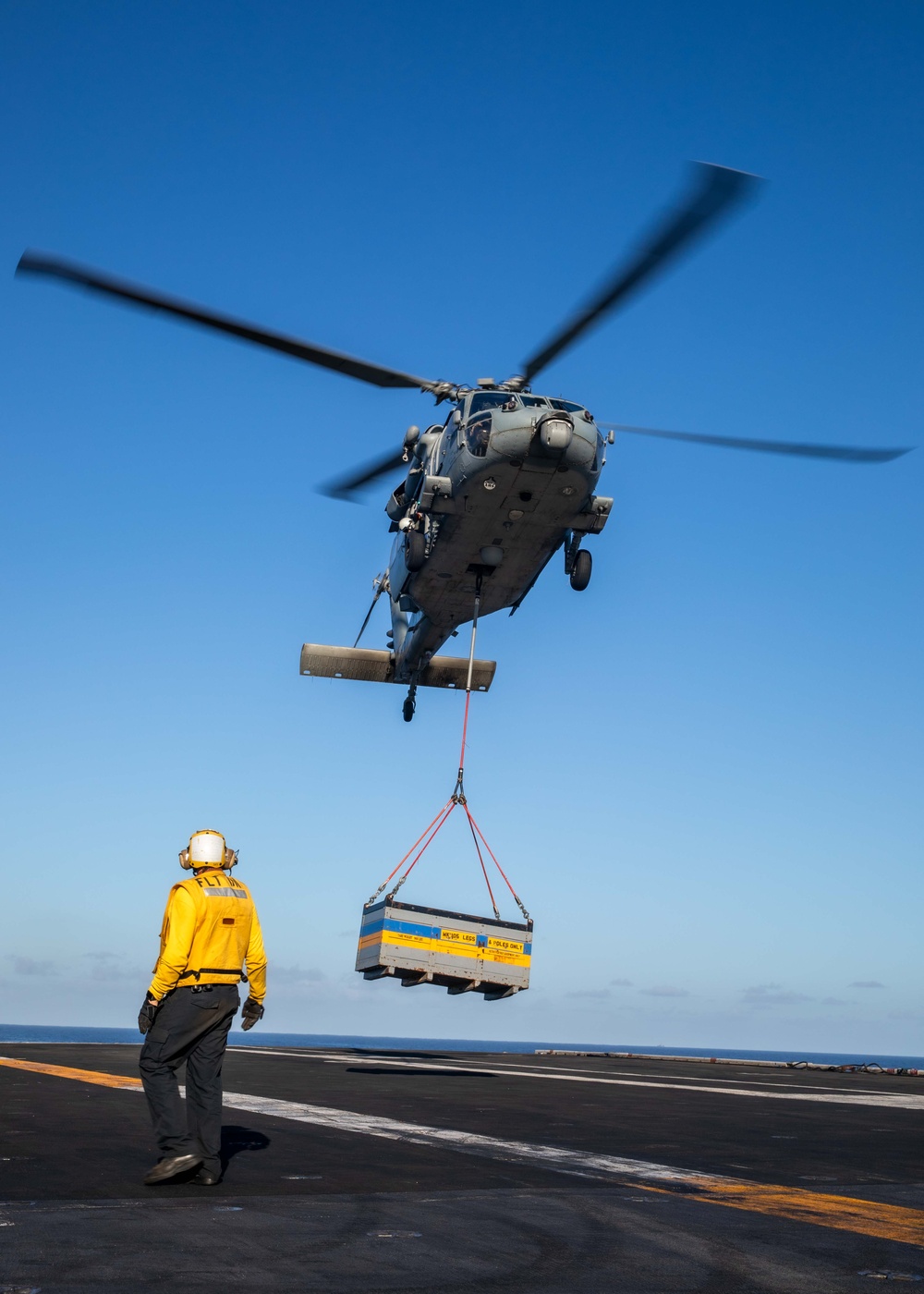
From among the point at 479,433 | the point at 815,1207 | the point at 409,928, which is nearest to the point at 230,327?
the point at 479,433

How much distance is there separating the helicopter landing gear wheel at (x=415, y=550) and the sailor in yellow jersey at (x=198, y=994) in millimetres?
14945

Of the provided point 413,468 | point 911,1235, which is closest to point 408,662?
point 413,468

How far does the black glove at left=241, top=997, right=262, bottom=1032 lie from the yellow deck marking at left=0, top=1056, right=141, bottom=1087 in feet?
26.8

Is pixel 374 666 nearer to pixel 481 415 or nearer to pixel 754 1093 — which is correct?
pixel 481 415

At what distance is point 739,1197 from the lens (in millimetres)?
7250

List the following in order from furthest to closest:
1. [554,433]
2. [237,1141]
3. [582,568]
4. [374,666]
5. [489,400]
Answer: [374,666] < [582,568] < [489,400] < [554,433] < [237,1141]

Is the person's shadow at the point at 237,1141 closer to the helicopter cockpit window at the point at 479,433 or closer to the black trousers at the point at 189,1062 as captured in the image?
the black trousers at the point at 189,1062

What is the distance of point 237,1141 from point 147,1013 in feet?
6.98

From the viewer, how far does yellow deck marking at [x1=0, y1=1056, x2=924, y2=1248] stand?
259 inches

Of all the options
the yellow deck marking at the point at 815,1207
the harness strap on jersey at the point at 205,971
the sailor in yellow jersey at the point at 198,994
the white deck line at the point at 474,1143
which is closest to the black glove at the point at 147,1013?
the sailor in yellow jersey at the point at 198,994

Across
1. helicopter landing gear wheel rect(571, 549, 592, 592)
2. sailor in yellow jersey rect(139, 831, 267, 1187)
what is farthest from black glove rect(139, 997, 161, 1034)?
helicopter landing gear wheel rect(571, 549, 592, 592)

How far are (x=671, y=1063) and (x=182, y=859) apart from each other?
25.8m

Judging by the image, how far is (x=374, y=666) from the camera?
2903 centimetres

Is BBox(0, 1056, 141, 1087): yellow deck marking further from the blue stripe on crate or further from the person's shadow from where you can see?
the person's shadow
